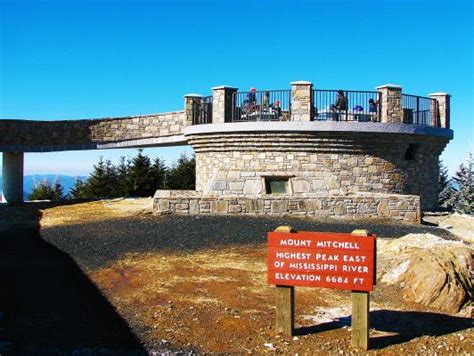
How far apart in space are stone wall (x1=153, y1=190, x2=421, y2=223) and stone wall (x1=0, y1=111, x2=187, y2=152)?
25.6ft

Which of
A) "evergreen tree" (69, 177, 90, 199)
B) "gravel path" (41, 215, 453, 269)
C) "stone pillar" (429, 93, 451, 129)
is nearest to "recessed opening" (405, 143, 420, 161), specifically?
"stone pillar" (429, 93, 451, 129)

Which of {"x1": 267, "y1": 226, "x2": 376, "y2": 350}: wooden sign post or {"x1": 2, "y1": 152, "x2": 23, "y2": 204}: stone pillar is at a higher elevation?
{"x1": 2, "y1": 152, "x2": 23, "y2": 204}: stone pillar

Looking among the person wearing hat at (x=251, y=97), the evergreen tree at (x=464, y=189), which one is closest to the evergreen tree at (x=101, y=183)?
the person wearing hat at (x=251, y=97)

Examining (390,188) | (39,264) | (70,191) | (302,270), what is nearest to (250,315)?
(302,270)

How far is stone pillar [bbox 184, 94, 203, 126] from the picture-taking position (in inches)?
779

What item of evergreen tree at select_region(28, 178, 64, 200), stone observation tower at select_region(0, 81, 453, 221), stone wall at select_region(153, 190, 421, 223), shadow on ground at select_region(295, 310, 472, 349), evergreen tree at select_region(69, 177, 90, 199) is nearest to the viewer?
shadow on ground at select_region(295, 310, 472, 349)

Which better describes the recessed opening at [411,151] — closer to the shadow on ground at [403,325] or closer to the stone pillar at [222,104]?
the stone pillar at [222,104]

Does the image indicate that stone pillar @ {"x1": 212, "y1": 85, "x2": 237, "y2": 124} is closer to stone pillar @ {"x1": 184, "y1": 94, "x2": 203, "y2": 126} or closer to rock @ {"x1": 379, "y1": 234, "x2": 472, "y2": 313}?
stone pillar @ {"x1": 184, "y1": 94, "x2": 203, "y2": 126}

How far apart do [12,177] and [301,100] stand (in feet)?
43.3

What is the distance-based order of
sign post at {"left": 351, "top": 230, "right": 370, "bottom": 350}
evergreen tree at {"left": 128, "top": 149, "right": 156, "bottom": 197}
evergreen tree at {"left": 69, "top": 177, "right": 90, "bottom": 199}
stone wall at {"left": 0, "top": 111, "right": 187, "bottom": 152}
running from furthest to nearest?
evergreen tree at {"left": 69, "top": 177, "right": 90, "bottom": 199} → evergreen tree at {"left": 128, "top": 149, "right": 156, "bottom": 197} → stone wall at {"left": 0, "top": 111, "right": 187, "bottom": 152} → sign post at {"left": 351, "top": 230, "right": 370, "bottom": 350}

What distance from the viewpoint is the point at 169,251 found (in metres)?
10.2

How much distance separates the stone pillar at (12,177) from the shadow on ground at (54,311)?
11.8m

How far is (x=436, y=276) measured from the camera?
7.24m

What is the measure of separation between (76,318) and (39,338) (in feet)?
2.20
